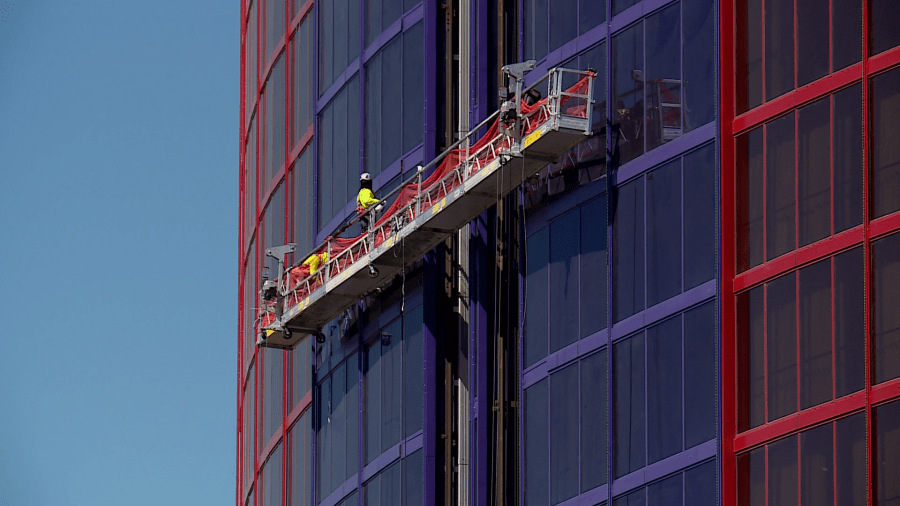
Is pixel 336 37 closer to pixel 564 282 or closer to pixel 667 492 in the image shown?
pixel 564 282

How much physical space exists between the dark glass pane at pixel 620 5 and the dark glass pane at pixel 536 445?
11.4 m

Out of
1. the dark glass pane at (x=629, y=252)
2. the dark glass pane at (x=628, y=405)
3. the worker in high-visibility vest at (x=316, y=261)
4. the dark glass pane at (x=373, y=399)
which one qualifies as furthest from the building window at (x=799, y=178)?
the worker in high-visibility vest at (x=316, y=261)

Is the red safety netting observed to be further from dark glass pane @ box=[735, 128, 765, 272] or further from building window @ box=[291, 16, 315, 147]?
building window @ box=[291, 16, 315, 147]

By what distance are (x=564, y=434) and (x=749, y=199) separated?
9.49 m

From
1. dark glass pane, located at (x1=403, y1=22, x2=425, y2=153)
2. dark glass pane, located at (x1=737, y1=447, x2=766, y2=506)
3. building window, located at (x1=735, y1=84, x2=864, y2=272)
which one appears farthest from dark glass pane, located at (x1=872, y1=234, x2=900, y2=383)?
dark glass pane, located at (x1=403, y1=22, x2=425, y2=153)

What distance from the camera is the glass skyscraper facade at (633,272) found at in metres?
51.6

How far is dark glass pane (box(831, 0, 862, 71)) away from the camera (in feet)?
171

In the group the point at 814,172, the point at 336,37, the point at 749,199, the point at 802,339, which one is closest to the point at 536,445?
the point at 749,199

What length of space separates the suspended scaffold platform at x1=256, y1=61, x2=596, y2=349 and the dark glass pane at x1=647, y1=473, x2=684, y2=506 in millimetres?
10316

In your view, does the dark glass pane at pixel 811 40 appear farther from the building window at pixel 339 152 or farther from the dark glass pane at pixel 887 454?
the building window at pixel 339 152

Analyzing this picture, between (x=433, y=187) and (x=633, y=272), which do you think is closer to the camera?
(x=633, y=272)

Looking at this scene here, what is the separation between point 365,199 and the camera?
6669 centimetres

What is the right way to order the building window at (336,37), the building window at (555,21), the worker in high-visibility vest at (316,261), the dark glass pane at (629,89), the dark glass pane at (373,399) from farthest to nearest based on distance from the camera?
the building window at (336,37)
the worker in high-visibility vest at (316,261)
the dark glass pane at (373,399)
the building window at (555,21)
the dark glass pane at (629,89)

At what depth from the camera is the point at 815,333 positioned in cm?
5188
